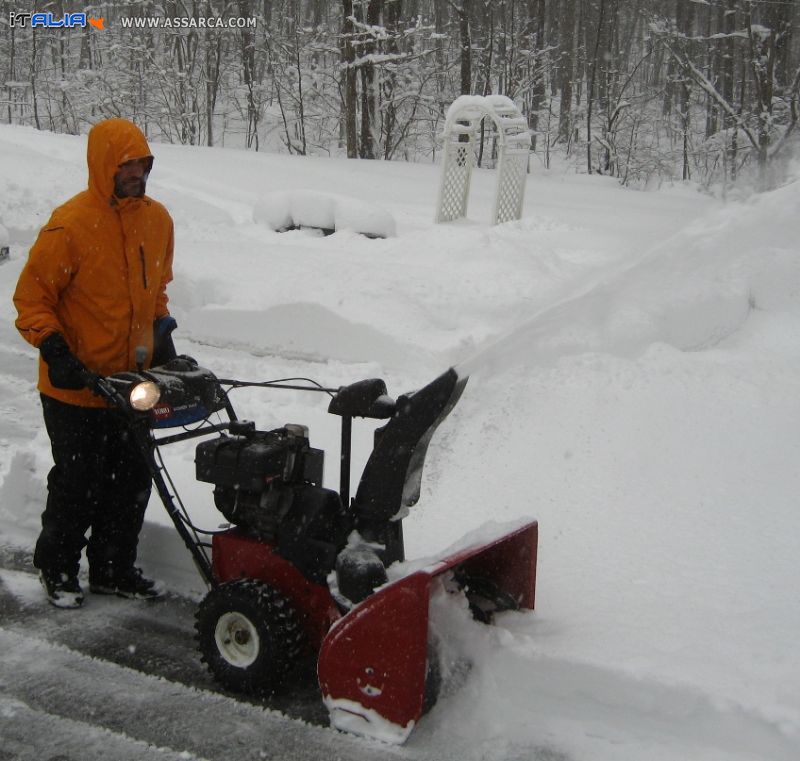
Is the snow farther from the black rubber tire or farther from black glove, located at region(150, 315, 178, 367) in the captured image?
the black rubber tire

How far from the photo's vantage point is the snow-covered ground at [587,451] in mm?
2801

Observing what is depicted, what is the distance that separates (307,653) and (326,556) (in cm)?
40

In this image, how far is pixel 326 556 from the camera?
2.93m

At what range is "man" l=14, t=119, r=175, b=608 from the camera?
3.26 metres

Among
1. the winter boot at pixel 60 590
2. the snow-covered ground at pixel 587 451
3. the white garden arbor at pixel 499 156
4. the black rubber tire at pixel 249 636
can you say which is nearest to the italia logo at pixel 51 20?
the white garden arbor at pixel 499 156

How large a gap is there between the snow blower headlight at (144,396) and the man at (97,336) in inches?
9.7

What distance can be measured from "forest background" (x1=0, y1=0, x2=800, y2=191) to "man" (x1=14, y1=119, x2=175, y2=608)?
17.5m

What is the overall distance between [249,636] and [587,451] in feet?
6.50

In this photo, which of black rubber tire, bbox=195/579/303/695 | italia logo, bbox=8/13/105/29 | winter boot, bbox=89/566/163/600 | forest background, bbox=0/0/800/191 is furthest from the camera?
italia logo, bbox=8/13/105/29

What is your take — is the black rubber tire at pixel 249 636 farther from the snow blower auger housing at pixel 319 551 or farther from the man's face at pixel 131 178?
the man's face at pixel 131 178

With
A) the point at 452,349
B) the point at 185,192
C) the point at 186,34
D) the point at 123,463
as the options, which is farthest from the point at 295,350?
the point at 186,34

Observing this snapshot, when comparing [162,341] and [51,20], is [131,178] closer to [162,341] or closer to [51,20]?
[162,341]

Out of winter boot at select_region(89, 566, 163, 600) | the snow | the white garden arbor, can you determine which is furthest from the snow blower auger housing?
the white garden arbor

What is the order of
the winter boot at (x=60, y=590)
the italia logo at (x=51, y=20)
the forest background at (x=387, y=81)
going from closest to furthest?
the winter boot at (x=60, y=590) → the forest background at (x=387, y=81) → the italia logo at (x=51, y=20)
